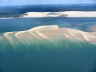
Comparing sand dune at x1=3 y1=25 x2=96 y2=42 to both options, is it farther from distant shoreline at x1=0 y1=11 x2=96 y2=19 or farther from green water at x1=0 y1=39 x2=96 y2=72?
distant shoreline at x1=0 y1=11 x2=96 y2=19

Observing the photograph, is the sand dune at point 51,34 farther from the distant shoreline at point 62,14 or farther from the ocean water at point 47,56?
the distant shoreline at point 62,14

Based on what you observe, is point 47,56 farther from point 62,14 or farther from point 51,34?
point 62,14

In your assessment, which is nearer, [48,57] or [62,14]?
[48,57]

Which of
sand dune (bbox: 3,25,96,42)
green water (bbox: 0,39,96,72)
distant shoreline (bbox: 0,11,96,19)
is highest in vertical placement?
distant shoreline (bbox: 0,11,96,19)

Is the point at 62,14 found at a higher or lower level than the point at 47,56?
higher

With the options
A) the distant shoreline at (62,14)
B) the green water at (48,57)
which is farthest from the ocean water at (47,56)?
the distant shoreline at (62,14)

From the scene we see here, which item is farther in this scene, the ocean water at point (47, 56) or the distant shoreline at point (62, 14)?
the distant shoreline at point (62, 14)

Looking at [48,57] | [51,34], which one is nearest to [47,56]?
[48,57]

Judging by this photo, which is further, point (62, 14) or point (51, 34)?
point (62, 14)

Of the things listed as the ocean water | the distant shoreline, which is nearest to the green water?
the ocean water

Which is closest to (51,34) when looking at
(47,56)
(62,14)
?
(47,56)

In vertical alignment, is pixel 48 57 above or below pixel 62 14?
below
